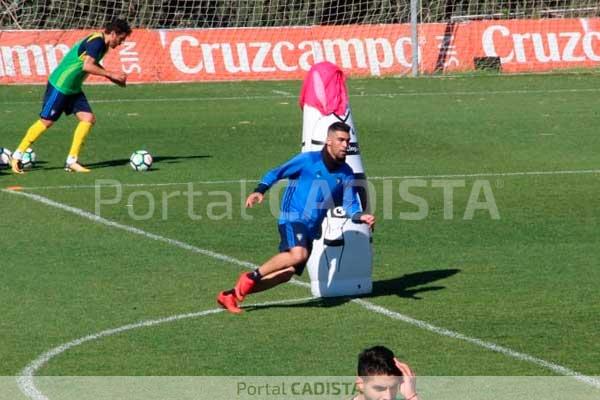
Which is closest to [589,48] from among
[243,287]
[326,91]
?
[326,91]

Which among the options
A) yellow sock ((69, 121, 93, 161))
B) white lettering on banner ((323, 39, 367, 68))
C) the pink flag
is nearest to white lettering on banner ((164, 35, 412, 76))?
white lettering on banner ((323, 39, 367, 68))

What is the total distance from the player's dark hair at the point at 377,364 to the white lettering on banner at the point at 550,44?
27.8 m

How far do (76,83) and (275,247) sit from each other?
621 cm

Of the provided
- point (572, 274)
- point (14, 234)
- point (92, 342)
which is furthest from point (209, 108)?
point (92, 342)

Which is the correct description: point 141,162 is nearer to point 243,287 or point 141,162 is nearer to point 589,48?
point 243,287

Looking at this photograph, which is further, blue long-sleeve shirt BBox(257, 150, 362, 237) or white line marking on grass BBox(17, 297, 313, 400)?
blue long-sleeve shirt BBox(257, 150, 362, 237)

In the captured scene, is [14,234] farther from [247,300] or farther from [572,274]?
[572,274]

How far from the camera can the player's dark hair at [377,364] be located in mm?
6121

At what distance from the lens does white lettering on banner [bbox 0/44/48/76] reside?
1245 inches

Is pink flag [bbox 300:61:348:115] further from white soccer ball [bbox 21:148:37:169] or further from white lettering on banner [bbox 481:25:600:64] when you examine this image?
white lettering on banner [bbox 481:25:600:64]

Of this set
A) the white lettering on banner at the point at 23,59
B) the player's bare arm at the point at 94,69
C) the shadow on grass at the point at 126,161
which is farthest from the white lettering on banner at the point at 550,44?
the player's bare arm at the point at 94,69

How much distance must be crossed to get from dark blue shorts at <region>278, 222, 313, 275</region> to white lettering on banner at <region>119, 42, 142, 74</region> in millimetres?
21959

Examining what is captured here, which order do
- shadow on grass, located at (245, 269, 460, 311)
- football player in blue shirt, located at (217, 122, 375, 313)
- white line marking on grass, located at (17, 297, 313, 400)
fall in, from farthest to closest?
shadow on grass, located at (245, 269, 460, 311) < football player in blue shirt, located at (217, 122, 375, 313) < white line marking on grass, located at (17, 297, 313, 400)

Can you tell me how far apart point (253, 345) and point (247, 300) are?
64.9 inches
